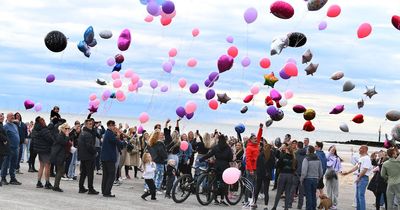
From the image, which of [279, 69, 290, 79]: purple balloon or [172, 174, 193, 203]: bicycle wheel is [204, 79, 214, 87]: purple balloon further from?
[172, 174, 193, 203]: bicycle wheel

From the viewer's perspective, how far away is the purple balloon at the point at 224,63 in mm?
18688

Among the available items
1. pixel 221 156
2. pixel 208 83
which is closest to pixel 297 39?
pixel 208 83

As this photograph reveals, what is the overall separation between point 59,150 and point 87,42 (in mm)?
4935

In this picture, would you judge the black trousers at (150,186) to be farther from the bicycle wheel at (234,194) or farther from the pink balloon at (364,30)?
the pink balloon at (364,30)

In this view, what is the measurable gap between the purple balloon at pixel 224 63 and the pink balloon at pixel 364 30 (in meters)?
3.70

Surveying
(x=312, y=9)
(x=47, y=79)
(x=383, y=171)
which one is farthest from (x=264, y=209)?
(x=47, y=79)

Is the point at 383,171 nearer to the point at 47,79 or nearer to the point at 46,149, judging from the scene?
the point at 46,149

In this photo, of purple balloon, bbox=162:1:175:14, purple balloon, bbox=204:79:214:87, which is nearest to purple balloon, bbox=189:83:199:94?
purple balloon, bbox=204:79:214:87

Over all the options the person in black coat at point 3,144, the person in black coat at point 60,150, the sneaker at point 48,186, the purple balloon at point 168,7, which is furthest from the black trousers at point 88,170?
the purple balloon at point 168,7

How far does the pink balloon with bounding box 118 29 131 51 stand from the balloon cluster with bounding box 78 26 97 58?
38.4 inches

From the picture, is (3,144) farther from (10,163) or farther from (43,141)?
(43,141)

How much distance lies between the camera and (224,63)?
18.7 m

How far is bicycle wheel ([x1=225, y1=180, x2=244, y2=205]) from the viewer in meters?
15.8

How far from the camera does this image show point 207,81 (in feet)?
68.7
